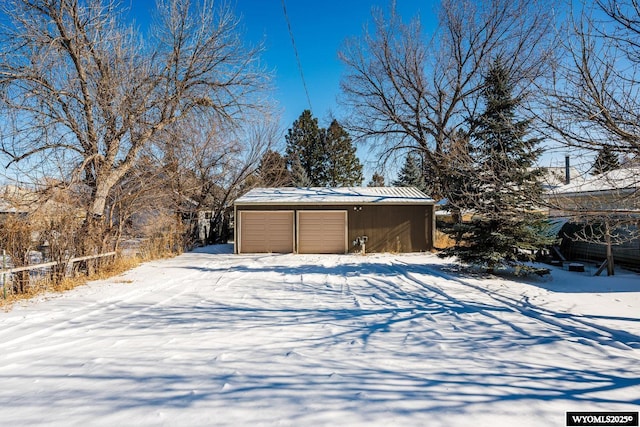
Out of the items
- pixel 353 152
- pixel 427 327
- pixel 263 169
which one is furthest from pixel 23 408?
pixel 353 152

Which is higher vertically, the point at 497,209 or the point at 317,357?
the point at 497,209

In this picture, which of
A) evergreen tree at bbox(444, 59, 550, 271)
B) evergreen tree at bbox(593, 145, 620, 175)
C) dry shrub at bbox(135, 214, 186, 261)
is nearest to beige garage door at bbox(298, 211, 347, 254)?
dry shrub at bbox(135, 214, 186, 261)

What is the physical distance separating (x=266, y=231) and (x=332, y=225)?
278 centimetres

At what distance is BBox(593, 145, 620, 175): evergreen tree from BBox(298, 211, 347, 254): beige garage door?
10.9 metres

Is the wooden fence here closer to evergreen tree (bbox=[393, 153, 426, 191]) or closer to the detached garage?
the detached garage

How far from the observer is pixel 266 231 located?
15203 millimetres

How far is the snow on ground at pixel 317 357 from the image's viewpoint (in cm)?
267

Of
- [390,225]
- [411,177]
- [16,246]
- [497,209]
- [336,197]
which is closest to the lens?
[16,246]

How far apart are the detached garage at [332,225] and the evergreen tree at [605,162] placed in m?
10.5

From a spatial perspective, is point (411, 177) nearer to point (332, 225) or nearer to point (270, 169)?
point (270, 169)

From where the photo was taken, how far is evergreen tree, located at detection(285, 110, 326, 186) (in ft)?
107

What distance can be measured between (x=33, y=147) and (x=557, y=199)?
36.5 ft

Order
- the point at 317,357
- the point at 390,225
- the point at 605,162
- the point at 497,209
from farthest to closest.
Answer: the point at 390,225
the point at 497,209
the point at 605,162
the point at 317,357

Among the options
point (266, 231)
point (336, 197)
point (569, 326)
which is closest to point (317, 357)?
point (569, 326)
